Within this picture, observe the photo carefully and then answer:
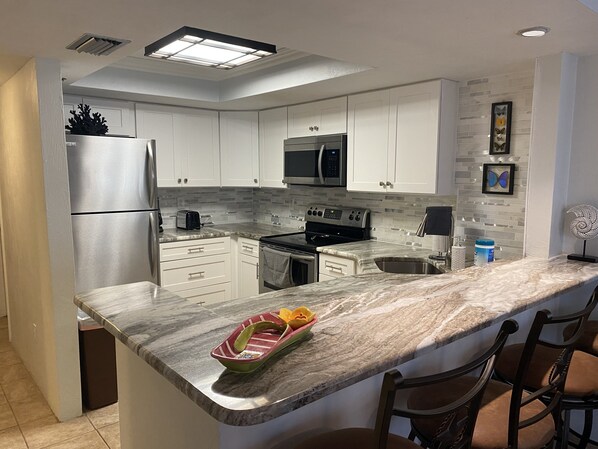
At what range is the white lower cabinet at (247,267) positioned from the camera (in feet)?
13.5

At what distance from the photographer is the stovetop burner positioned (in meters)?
3.71

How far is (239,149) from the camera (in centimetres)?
451

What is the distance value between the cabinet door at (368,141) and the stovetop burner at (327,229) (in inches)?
15.3

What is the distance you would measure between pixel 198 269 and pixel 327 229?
1262mm

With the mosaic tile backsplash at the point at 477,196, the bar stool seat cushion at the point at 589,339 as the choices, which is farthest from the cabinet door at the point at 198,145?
the bar stool seat cushion at the point at 589,339

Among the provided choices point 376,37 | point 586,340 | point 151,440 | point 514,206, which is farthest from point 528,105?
point 151,440

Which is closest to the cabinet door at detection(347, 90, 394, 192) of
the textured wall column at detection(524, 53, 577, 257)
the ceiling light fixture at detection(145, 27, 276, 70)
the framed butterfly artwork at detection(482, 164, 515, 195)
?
the framed butterfly artwork at detection(482, 164, 515, 195)

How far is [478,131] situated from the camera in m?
2.96

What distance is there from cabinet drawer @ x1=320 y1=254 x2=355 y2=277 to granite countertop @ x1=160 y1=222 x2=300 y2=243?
85 centimetres

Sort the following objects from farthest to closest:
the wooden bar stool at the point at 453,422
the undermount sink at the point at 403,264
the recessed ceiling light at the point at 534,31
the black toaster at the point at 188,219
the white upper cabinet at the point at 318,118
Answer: the black toaster at the point at 188,219 < the white upper cabinet at the point at 318,118 < the undermount sink at the point at 403,264 < the recessed ceiling light at the point at 534,31 < the wooden bar stool at the point at 453,422

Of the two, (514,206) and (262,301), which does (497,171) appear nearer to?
(514,206)

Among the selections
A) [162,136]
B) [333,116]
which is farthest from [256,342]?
[162,136]

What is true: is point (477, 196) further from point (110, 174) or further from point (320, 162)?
point (110, 174)

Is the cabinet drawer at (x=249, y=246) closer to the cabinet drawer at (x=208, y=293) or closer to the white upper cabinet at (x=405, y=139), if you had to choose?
the cabinet drawer at (x=208, y=293)
